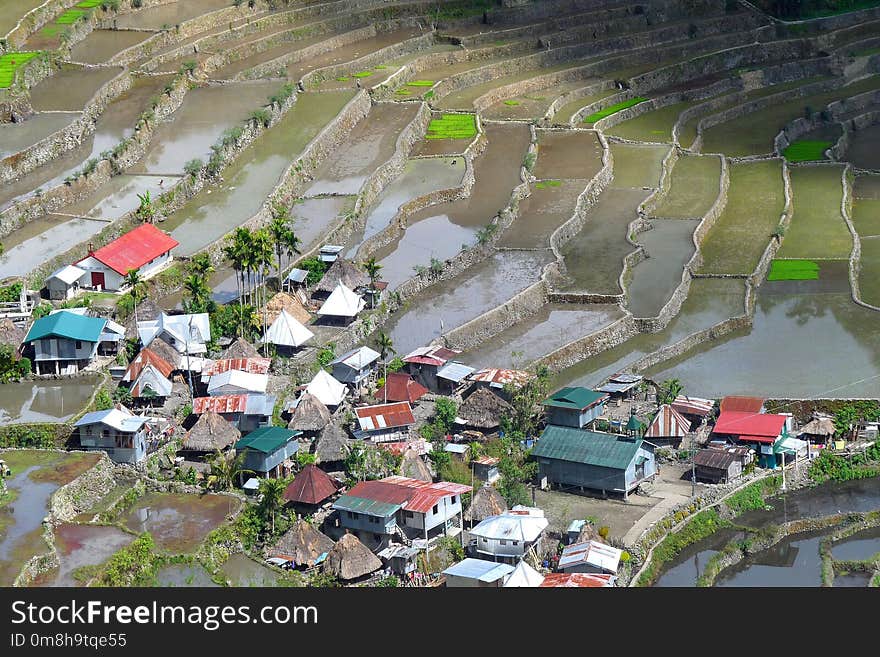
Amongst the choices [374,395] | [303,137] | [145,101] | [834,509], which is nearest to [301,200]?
[303,137]

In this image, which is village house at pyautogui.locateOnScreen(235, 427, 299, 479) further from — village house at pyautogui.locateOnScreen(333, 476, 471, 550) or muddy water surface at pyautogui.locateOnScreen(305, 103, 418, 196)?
muddy water surface at pyautogui.locateOnScreen(305, 103, 418, 196)

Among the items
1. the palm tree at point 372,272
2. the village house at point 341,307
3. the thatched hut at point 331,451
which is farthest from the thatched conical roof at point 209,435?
the palm tree at point 372,272

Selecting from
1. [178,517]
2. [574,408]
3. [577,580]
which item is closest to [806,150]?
[574,408]

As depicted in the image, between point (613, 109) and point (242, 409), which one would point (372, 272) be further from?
point (613, 109)

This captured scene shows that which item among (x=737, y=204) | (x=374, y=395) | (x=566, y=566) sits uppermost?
(x=737, y=204)

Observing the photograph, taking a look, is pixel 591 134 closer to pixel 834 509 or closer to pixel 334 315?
pixel 334 315
